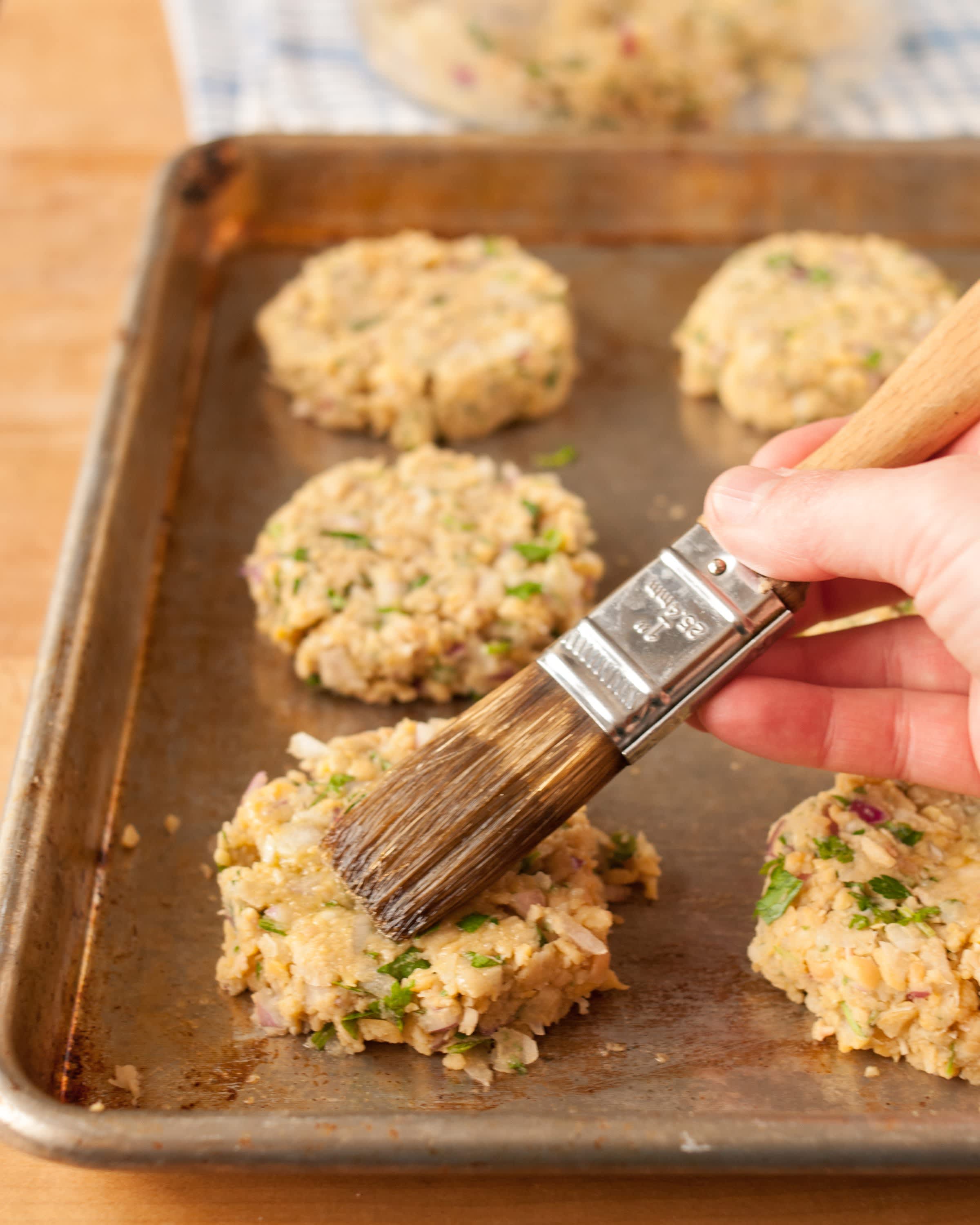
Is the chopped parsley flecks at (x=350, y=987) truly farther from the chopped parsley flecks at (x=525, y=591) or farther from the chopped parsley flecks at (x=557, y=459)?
the chopped parsley flecks at (x=557, y=459)

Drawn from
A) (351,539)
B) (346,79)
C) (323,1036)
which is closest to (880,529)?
(323,1036)

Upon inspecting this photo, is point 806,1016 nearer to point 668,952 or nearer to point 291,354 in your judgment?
point 668,952

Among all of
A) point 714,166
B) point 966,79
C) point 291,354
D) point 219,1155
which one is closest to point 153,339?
point 291,354

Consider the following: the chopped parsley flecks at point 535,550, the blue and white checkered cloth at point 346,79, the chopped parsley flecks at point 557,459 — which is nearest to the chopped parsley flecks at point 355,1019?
the chopped parsley flecks at point 535,550

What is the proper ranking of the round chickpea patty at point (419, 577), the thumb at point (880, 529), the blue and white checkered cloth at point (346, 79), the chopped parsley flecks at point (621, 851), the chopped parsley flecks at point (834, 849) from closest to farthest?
the thumb at point (880, 529) < the chopped parsley flecks at point (834, 849) < the chopped parsley flecks at point (621, 851) < the round chickpea patty at point (419, 577) < the blue and white checkered cloth at point (346, 79)

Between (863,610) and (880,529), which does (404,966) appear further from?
(863,610)
